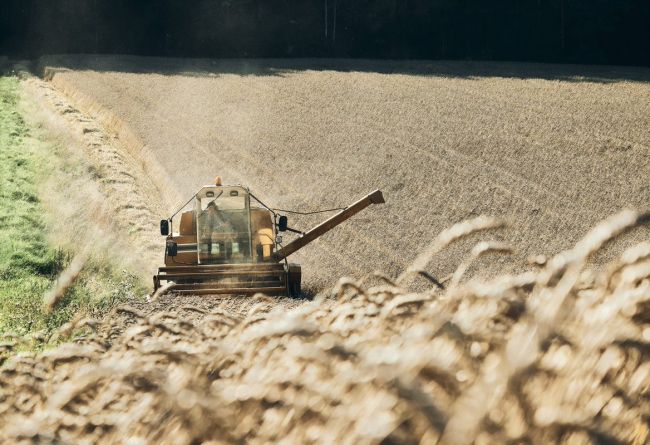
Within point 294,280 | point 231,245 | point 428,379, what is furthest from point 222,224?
point 428,379

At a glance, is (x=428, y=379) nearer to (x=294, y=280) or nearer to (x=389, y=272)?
(x=294, y=280)

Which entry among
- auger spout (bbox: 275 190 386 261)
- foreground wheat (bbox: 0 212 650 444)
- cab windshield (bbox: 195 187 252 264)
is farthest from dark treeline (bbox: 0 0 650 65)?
foreground wheat (bbox: 0 212 650 444)

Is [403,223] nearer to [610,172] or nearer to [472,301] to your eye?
[610,172]

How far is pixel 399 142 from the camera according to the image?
26719 millimetres

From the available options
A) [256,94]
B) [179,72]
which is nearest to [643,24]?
[256,94]

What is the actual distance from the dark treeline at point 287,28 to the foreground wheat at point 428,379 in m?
44.2

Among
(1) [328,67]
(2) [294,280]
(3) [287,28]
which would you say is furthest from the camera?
(3) [287,28]

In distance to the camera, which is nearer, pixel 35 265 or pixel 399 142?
pixel 35 265

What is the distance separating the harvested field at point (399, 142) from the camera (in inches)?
755

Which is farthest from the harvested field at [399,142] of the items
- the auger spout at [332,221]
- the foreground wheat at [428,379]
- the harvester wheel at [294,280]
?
the foreground wheat at [428,379]

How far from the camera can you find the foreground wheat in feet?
3.26

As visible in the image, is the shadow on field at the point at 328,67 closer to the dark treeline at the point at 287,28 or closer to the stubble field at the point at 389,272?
the stubble field at the point at 389,272

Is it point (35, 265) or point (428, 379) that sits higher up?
point (35, 265)

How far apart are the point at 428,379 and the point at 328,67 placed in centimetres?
4346
